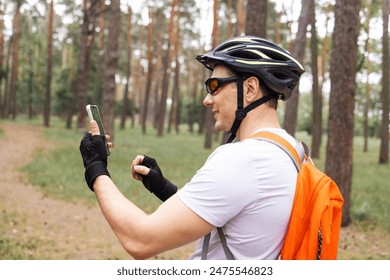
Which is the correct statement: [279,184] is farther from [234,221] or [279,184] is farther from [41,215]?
[41,215]

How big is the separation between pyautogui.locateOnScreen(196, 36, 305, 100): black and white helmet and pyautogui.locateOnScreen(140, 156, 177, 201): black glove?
67cm

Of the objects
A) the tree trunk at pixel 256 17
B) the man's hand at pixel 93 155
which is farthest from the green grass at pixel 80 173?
the man's hand at pixel 93 155

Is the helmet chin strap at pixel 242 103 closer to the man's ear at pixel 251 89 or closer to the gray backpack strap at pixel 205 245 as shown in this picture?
the man's ear at pixel 251 89

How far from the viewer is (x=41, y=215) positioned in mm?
9789

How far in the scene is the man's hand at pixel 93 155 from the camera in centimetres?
206

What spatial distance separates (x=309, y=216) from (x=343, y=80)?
8.02 metres

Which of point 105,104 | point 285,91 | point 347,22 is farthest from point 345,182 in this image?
point 105,104

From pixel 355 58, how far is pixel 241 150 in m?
8.46

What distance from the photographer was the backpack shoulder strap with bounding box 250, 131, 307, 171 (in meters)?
1.86

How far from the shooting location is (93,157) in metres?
2.15

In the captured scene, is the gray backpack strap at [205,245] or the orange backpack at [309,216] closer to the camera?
the orange backpack at [309,216]

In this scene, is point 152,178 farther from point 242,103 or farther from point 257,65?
point 257,65

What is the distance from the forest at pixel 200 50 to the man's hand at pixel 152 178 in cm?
747

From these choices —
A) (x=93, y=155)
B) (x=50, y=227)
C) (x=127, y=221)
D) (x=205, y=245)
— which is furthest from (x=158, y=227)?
(x=50, y=227)
